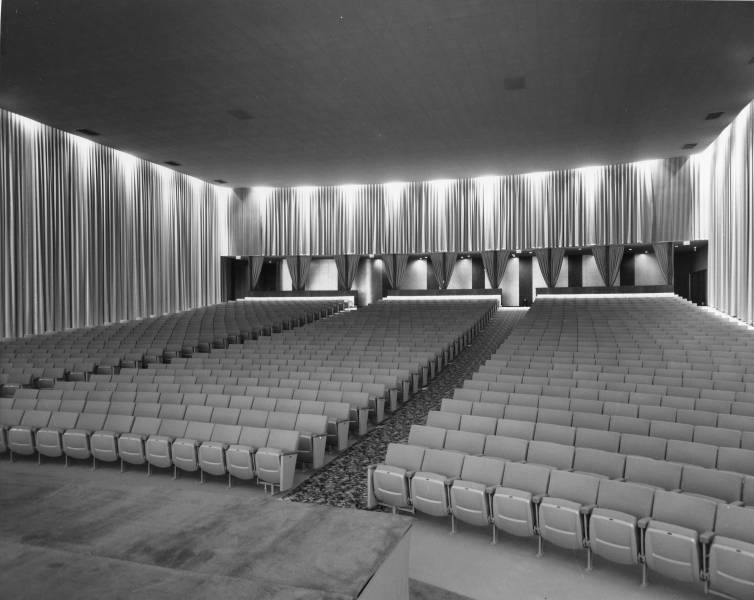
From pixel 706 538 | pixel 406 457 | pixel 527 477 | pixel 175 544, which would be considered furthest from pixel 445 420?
pixel 175 544

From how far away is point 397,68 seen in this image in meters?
10.3

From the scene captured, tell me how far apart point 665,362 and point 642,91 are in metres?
6.59

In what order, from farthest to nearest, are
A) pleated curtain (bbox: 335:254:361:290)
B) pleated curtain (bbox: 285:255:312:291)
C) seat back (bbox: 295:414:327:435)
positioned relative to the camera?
pleated curtain (bbox: 285:255:312:291) < pleated curtain (bbox: 335:254:361:290) < seat back (bbox: 295:414:327:435)

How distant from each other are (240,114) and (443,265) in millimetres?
11498

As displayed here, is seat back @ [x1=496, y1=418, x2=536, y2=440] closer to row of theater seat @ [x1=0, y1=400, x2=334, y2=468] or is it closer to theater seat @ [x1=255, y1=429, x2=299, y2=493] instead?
row of theater seat @ [x1=0, y1=400, x2=334, y2=468]

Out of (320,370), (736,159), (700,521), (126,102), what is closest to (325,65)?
(126,102)

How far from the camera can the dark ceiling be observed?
823cm

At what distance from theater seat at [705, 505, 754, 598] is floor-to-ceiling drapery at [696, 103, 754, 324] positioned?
416 inches

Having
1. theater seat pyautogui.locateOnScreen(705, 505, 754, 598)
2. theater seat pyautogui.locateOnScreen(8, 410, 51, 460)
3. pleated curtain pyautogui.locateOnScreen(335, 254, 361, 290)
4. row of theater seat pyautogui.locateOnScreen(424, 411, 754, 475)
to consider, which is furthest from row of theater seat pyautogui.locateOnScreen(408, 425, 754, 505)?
pleated curtain pyautogui.locateOnScreen(335, 254, 361, 290)

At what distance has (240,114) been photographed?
41.8ft

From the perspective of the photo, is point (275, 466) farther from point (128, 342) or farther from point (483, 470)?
point (128, 342)

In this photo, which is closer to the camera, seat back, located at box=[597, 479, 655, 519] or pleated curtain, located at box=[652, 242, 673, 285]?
seat back, located at box=[597, 479, 655, 519]

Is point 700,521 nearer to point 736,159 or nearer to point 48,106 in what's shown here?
point 736,159

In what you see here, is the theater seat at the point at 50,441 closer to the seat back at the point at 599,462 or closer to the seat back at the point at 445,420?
the seat back at the point at 445,420
